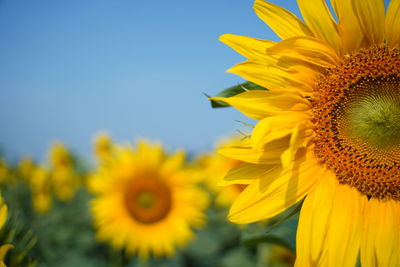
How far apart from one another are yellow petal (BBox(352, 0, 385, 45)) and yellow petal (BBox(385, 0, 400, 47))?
0.06ft

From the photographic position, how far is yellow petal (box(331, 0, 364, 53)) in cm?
138

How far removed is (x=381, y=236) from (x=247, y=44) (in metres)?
0.82

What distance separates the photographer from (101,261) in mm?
6074

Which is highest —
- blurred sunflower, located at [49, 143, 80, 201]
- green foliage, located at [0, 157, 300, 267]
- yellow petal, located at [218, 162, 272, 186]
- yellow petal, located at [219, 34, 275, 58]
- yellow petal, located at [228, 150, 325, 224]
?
blurred sunflower, located at [49, 143, 80, 201]

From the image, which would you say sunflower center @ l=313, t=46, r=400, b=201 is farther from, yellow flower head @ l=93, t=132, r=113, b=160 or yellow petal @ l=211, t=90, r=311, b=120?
yellow flower head @ l=93, t=132, r=113, b=160

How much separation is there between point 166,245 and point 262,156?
3405 mm

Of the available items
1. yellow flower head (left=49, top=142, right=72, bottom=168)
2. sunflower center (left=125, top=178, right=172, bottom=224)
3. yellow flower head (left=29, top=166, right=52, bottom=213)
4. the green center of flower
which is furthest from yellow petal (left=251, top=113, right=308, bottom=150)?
yellow flower head (left=49, top=142, right=72, bottom=168)

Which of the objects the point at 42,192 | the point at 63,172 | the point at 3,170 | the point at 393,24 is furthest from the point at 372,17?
the point at 63,172

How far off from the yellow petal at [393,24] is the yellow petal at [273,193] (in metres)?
0.54

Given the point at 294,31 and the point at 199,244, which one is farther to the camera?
the point at 199,244

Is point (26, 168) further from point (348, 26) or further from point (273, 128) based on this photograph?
point (348, 26)

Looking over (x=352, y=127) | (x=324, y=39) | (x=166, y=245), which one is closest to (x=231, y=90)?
(x=324, y=39)

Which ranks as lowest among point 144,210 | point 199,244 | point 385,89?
point 199,244

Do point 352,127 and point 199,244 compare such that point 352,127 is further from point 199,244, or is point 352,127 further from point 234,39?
point 199,244
